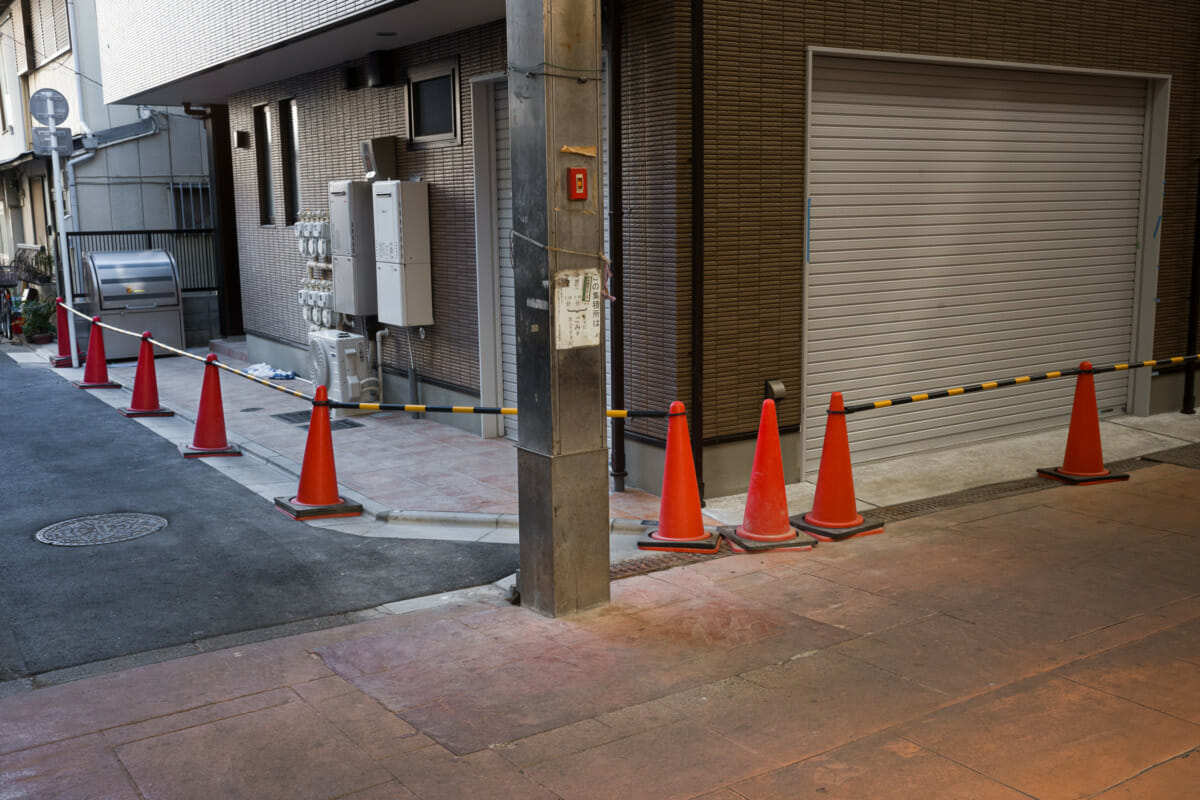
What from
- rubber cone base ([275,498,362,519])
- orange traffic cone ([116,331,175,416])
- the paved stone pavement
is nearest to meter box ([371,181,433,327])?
orange traffic cone ([116,331,175,416])

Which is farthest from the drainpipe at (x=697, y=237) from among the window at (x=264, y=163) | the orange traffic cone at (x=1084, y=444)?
the window at (x=264, y=163)

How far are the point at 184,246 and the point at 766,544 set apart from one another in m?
15.8

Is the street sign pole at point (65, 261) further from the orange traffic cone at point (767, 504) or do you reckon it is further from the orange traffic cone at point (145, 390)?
the orange traffic cone at point (767, 504)

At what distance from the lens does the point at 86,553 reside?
7594 millimetres

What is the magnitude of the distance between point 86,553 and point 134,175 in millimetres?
15521

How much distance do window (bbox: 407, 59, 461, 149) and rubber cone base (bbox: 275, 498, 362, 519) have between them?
426 cm

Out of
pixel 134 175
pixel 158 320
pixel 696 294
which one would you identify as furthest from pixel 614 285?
pixel 134 175

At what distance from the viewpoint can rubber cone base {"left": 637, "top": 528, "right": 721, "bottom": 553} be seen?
7352mm

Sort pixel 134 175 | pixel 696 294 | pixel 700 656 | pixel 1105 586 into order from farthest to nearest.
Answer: pixel 134 175 < pixel 696 294 < pixel 1105 586 < pixel 700 656

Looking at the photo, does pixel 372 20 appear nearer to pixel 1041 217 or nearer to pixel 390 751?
pixel 1041 217

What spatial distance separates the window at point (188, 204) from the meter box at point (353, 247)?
10.1 metres

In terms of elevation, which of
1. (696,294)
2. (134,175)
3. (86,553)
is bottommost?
(86,553)

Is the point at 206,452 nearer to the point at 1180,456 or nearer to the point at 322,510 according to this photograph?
the point at 322,510

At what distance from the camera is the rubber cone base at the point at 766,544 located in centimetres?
737
